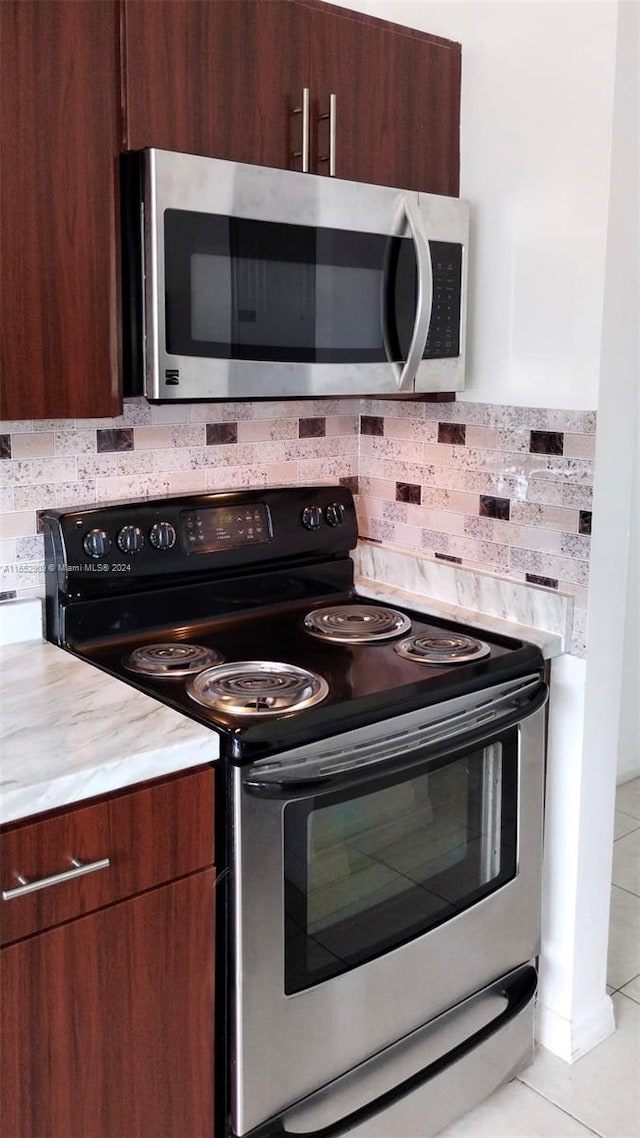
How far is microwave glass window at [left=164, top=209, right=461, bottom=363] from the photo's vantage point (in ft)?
5.37

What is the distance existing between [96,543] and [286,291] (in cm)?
56

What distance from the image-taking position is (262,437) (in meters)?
2.24

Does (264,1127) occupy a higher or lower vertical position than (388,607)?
lower

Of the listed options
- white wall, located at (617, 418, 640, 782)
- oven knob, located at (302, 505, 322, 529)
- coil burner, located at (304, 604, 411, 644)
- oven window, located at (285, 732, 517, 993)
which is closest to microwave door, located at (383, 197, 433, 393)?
oven knob, located at (302, 505, 322, 529)

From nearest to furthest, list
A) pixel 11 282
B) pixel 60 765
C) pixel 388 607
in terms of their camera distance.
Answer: pixel 60 765, pixel 11 282, pixel 388 607

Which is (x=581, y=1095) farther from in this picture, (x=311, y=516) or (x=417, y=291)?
(x=417, y=291)

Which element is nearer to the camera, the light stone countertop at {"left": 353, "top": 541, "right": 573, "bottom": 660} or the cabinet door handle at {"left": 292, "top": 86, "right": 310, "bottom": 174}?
the cabinet door handle at {"left": 292, "top": 86, "right": 310, "bottom": 174}

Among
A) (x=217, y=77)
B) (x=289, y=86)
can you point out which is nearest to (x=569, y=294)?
(x=289, y=86)

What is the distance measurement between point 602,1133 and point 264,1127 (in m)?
0.71

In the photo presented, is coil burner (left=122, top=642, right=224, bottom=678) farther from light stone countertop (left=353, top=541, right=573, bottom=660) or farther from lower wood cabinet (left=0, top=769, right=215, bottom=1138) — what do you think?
light stone countertop (left=353, top=541, right=573, bottom=660)

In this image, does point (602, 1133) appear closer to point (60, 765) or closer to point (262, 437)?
point (60, 765)

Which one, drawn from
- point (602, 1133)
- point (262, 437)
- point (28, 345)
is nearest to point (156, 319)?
point (28, 345)

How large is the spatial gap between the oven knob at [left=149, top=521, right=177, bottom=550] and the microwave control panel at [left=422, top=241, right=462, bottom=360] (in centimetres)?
59

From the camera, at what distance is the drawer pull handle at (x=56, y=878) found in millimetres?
1279
